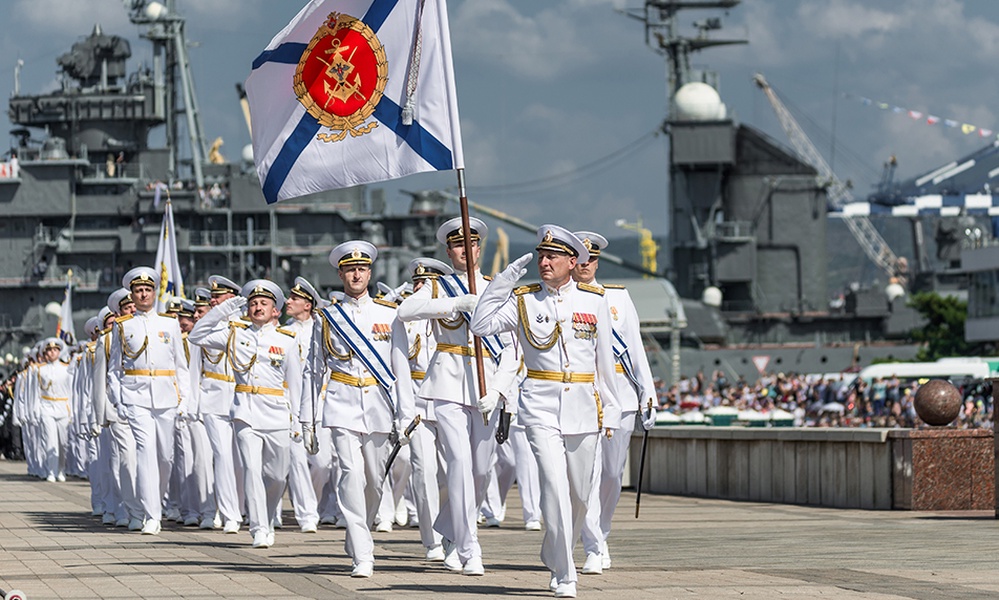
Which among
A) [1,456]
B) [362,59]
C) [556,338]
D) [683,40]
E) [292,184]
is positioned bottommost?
[1,456]

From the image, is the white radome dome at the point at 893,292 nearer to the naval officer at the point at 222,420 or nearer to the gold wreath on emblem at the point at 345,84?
the naval officer at the point at 222,420

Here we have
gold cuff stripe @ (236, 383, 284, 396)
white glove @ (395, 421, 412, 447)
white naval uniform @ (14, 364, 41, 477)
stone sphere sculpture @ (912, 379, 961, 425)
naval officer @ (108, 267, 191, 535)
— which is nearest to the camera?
white glove @ (395, 421, 412, 447)

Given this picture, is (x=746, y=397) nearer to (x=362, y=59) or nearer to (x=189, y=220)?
(x=362, y=59)

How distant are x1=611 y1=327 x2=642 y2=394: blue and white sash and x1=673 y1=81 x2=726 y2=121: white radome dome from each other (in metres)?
84.0

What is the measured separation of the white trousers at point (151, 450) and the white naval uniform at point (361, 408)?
3.56 meters

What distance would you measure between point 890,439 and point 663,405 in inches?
1164

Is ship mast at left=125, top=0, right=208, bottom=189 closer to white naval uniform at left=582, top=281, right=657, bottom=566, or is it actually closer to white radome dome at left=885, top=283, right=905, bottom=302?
white radome dome at left=885, top=283, right=905, bottom=302

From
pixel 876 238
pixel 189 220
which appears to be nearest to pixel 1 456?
pixel 189 220

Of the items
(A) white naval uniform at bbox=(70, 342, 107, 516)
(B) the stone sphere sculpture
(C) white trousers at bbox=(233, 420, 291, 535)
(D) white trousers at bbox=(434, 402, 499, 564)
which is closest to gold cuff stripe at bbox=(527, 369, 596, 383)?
(D) white trousers at bbox=(434, 402, 499, 564)

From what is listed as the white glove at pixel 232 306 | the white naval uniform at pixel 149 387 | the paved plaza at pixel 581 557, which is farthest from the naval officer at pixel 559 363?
the white naval uniform at pixel 149 387

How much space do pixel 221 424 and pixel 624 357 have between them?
4611 mm

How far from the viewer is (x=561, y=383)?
32.7 ft

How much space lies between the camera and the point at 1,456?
38.7m

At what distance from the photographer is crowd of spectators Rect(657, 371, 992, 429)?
35.6 metres
